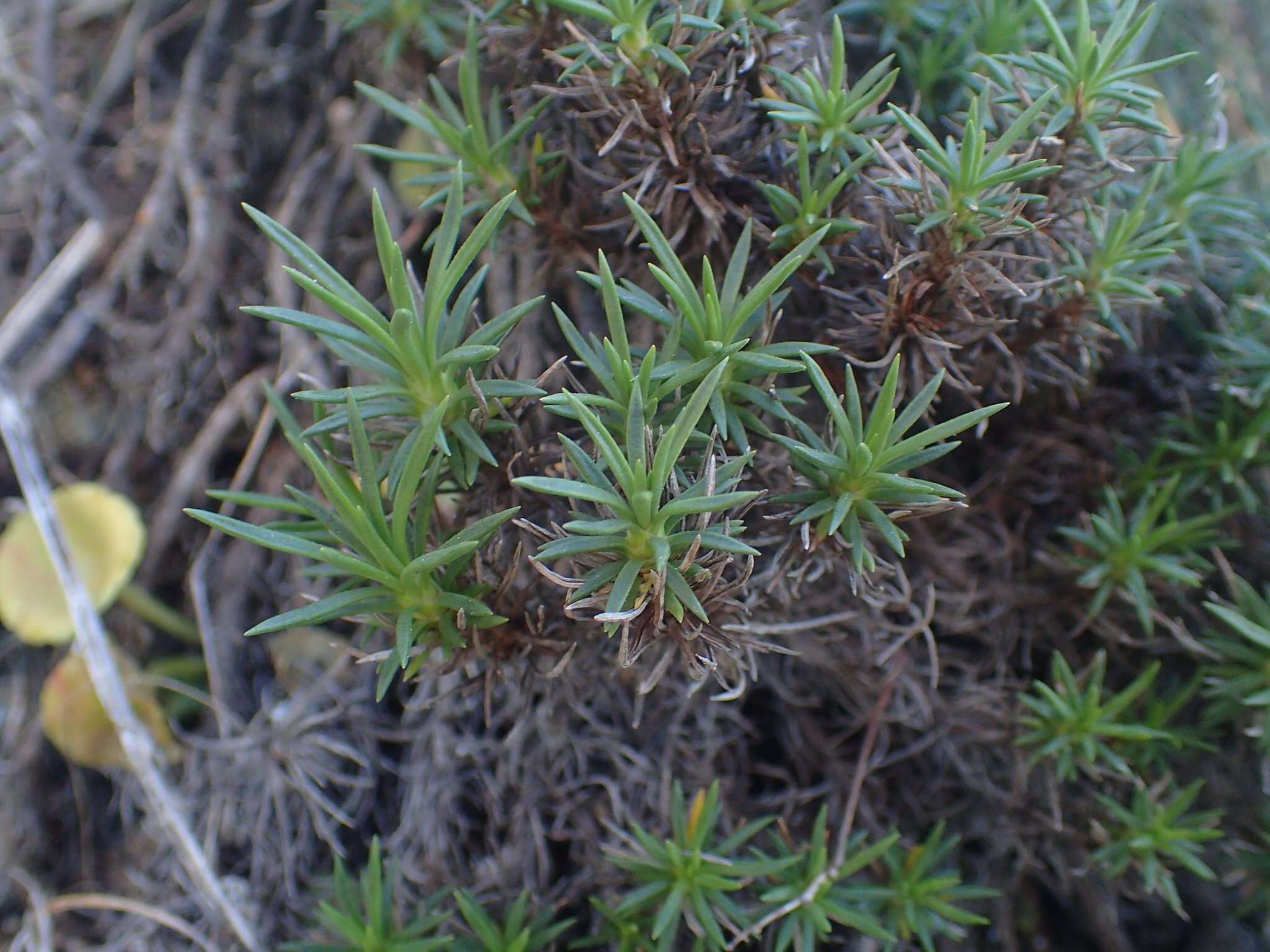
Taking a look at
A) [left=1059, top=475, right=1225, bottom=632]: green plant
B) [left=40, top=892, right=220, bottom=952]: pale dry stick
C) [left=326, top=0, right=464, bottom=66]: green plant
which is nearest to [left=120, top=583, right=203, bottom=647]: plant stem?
[left=40, top=892, right=220, bottom=952]: pale dry stick

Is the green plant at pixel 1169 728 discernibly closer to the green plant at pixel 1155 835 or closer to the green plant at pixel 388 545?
the green plant at pixel 1155 835

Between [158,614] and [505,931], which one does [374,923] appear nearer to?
[505,931]

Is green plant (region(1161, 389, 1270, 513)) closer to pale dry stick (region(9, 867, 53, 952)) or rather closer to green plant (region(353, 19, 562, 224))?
green plant (region(353, 19, 562, 224))

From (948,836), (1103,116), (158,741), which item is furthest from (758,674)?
(158,741)

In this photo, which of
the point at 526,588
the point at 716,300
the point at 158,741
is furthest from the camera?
the point at 158,741

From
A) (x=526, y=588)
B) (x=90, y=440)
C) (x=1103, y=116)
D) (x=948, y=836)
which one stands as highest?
(x=1103, y=116)

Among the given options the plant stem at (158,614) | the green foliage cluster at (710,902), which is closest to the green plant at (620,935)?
the green foliage cluster at (710,902)

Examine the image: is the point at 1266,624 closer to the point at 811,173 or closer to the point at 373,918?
the point at 811,173
